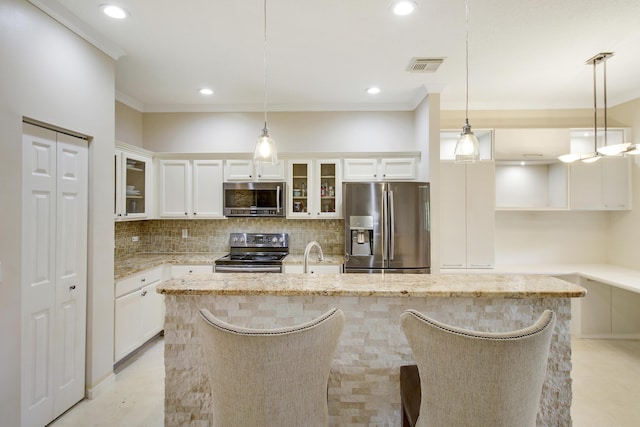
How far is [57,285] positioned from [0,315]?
418 millimetres

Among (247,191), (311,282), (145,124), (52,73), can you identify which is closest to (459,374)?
(311,282)

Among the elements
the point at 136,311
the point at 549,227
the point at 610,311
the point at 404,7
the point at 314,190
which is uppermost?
the point at 404,7

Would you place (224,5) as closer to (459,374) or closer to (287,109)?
(287,109)

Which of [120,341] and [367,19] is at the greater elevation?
[367,19]

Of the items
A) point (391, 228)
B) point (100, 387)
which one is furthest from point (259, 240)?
point (100, 387)

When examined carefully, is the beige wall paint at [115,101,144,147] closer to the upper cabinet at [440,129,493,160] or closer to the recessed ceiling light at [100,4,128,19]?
the recessed ceiling light at [100,4,128,19]

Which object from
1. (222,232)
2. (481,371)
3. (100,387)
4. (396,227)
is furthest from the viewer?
(222,232)

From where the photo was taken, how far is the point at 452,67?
3.07 metres

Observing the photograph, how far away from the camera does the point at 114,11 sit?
86.3 inches

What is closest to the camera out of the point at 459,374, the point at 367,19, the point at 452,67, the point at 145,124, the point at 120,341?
the point at 459,374

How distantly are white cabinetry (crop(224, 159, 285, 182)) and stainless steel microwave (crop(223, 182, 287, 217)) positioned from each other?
0.29ft

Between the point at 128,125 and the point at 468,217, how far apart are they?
4.33 metres

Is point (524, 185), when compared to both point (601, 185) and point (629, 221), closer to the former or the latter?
point (601, 185)

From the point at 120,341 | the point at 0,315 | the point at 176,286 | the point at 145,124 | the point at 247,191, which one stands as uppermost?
the point at 145,124
